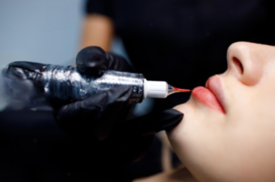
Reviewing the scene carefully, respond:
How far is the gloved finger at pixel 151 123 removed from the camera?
19.6 inches

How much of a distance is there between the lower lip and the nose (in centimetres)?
6

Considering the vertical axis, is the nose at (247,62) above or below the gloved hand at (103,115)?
above

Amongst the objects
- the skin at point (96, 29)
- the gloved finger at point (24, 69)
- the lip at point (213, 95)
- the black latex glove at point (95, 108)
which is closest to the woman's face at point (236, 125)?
the lip at point (213, 95)

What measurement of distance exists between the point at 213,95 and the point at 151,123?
0.46 feet

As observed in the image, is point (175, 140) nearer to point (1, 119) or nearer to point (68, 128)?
point (68, 128)

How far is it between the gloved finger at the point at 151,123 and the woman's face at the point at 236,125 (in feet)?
0.07

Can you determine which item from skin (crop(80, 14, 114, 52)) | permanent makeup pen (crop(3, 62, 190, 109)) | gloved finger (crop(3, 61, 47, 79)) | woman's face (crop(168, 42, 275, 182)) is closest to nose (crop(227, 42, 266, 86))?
woman's face (crop(168, 42, 275, 182))

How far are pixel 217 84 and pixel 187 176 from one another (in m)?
0.25

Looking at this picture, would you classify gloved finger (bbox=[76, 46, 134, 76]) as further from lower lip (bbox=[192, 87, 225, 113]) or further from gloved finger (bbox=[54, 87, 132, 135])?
lower lip (bbox=[192, 87, 225, 113])

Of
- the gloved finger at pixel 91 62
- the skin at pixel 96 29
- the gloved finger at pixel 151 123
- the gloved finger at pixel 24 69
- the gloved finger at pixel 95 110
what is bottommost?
the gloved finger at pixel 151 123

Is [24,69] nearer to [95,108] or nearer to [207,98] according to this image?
[95,108]

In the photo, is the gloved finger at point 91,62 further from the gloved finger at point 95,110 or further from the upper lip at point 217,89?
the upper lip at point 217,89

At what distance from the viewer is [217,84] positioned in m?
0.50

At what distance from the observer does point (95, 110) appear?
443 millimetres
